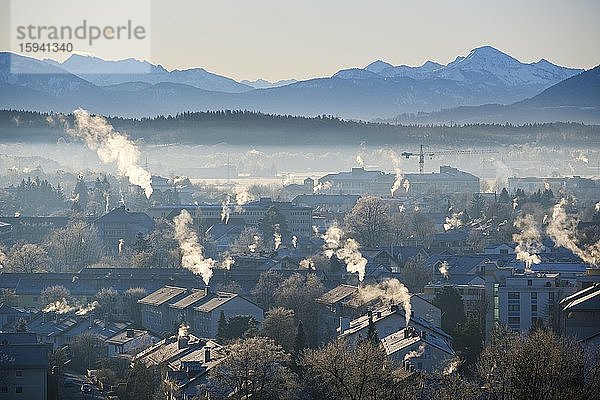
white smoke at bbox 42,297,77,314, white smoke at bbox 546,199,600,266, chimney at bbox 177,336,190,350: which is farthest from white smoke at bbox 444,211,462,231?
chimney at bbox 177,336,190,350

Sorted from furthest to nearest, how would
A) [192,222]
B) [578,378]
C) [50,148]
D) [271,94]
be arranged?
[271,94] < [50,148] < [192,222] < [578,378]

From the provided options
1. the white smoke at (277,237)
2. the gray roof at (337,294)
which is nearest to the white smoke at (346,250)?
the white smoke at (277,237)

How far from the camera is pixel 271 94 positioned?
7569 inches

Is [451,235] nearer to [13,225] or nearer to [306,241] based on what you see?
[306,241]

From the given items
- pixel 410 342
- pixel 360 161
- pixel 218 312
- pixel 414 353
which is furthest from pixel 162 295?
pixel 360 161

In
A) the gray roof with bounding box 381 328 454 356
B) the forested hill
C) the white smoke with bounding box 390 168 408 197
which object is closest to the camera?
the gray roof with bounding box 381 328 454 356

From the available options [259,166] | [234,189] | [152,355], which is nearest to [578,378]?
[152,355]

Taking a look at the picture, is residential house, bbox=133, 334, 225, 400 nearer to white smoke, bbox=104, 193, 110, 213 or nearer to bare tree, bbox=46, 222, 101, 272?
bare tree, bbox=46, 222, 101, 272

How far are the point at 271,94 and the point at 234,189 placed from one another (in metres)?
100

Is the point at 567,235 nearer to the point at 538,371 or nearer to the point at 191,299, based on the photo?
the point at 191,299

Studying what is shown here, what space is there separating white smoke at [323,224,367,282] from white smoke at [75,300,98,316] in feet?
19.4

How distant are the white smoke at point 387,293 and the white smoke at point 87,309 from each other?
18.6ft

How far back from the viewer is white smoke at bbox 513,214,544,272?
3984 centimetres

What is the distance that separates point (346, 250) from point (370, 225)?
6.99 m
